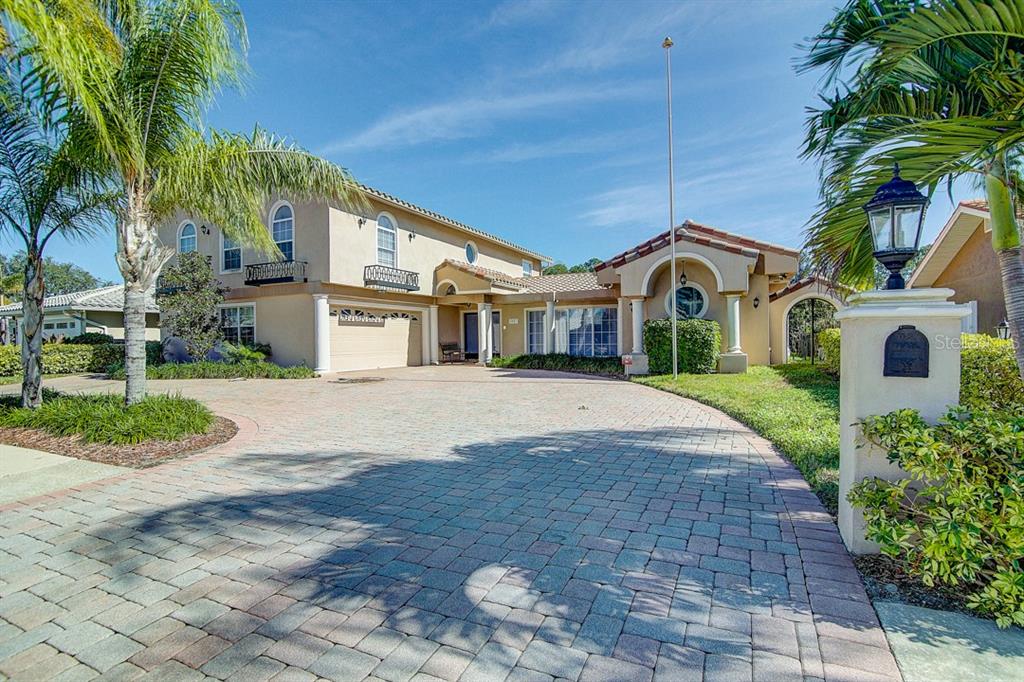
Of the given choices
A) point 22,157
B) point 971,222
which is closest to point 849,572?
point 22,157

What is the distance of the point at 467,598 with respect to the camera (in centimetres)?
298

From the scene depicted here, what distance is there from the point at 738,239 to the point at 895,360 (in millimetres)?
15955

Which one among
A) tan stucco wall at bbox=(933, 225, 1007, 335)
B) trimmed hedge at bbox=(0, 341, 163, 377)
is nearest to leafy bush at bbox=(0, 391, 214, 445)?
trimmed hedge at bbox=(0, 341, 163, 377)

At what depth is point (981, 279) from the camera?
1342cm

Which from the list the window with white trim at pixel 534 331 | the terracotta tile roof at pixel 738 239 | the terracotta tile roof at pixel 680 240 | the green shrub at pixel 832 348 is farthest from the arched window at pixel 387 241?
the green shrub at pixel 832 348

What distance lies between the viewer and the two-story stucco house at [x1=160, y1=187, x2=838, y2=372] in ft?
57.4

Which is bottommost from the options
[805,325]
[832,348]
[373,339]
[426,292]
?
[832,348]

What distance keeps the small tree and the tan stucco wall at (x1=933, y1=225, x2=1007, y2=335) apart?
80.0ft

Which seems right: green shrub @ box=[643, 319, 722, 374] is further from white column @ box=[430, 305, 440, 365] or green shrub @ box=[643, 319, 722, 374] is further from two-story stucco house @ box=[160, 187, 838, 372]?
white column @ box=[430, 305, 440, 365]

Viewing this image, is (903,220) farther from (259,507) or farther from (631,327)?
(631,327)

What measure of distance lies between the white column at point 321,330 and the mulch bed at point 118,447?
10598 mm

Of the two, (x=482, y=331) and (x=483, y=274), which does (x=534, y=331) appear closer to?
(x=482, y=331)

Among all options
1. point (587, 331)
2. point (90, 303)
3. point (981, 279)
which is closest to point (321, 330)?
point (587, 331)

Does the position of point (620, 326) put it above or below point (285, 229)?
below
